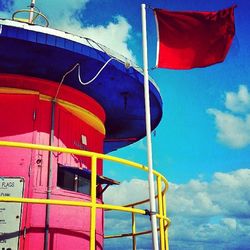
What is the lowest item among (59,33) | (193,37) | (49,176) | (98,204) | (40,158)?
(98,204)

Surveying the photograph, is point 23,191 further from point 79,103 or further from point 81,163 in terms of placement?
point 79,103

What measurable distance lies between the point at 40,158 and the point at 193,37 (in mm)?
3001

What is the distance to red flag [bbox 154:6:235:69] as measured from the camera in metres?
5.84

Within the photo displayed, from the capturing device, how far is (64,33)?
20.0 feet

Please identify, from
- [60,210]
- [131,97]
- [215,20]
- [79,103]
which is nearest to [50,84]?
[79,103]

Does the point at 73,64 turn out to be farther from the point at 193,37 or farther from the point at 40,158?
the point at 193,37

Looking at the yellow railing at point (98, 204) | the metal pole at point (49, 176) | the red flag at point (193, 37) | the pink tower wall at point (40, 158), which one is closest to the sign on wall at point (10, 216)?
the pink tower wall at point (40, 158)

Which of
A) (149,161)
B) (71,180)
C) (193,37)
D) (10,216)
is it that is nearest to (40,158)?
(71,180)

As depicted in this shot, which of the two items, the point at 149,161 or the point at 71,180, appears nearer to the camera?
the point at 149,161

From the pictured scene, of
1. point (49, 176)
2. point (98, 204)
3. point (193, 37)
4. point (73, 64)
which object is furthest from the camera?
point (73, 64)

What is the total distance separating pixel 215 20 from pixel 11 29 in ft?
9.69

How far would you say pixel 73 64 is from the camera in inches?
260

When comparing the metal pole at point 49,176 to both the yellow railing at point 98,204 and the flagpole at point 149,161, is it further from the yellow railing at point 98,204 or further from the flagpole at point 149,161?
the flagpole at point 149,161

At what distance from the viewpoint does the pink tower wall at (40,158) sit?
5980mm
